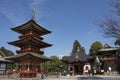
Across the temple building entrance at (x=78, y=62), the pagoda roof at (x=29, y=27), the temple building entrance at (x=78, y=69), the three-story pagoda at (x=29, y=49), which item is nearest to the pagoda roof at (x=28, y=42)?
the three-story pagoda at (x=29, y=49)

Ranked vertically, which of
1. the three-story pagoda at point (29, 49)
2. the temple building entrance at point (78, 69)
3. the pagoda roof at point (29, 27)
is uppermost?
the pagoda roof at point (29, 27)

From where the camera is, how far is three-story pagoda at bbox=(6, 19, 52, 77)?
40.5 meters

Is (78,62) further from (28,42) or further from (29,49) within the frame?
(28,42)

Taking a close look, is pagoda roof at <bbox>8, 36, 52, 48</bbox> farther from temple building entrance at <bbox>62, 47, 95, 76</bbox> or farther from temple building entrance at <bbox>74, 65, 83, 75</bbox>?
temple building entrance at <bbox>74, 65, 83, 75</bbox>

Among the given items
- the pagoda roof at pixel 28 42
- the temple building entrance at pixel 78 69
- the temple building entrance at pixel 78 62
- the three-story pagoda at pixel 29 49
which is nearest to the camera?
the three-story pagoda at pixel 29 49

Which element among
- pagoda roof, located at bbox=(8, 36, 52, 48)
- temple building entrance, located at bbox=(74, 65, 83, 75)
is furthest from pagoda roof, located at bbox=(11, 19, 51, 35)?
temple building entrance, located at bbox=(74, 65, 83, 75)

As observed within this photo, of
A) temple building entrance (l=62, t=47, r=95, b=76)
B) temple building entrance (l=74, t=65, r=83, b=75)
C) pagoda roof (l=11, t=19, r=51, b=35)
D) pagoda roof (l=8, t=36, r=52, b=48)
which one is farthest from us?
temple building entrance (l=74, t=65, r=83, b=75)

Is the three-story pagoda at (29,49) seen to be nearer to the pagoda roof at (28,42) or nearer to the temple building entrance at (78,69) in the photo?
the pagoda roof at (28,42)

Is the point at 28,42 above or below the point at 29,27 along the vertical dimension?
below

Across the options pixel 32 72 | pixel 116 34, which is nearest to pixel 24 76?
pixel 32 72

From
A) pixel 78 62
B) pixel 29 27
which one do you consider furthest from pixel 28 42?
pixel 78 62

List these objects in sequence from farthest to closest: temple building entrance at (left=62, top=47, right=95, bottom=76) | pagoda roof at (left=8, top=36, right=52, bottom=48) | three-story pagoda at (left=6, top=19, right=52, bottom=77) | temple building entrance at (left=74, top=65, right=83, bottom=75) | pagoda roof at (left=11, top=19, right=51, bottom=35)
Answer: temple building entrance at (left=74, top=65, right=83, bottom=75), temple building entrance at (left=62, top=47, right=95, bottom=76), pagoda roof at (left=11, top=19, right=51, bottom=35), pagoda roof at (left=8, top=36, right=52, bottom=48), three-story pagoda at (left=6, top=19, right=52, bottom=77)

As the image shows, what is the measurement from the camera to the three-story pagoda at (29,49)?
40.5 meters

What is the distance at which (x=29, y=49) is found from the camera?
142 feet
